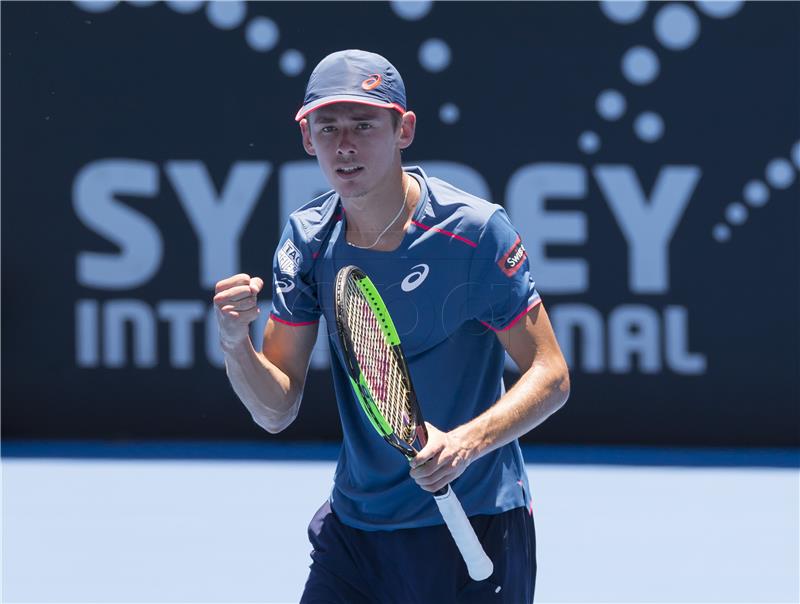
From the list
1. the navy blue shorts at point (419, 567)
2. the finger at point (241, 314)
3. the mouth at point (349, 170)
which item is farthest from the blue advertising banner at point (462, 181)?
the finger at point (241, 314)

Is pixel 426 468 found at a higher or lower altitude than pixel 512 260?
lower

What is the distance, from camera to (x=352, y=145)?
2441 mm

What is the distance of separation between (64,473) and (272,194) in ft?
6.28

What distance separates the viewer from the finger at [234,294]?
231cm

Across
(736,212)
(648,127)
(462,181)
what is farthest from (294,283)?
(736,212)

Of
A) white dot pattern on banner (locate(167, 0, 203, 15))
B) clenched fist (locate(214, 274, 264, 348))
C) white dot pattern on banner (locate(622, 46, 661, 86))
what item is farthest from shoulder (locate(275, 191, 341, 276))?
white dot pattern on banner (locate(167, 0, 203, 15))

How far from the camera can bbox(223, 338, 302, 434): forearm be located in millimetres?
2471

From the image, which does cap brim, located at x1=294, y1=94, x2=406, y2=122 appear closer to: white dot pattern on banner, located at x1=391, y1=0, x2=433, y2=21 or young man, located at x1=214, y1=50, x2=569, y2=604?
young man, located at x1=214, y1=50, x2=569, y2=604

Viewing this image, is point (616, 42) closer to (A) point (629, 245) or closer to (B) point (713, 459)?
(A) point (629, 245)

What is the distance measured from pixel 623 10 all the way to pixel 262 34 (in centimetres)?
202

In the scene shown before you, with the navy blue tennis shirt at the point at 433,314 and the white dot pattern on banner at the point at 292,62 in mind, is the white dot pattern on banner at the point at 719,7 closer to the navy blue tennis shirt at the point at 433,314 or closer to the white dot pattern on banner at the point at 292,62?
the white dot pattern on banner at the point at 292,62

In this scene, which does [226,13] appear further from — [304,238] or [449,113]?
[304,238]

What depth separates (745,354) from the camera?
7.01 metres

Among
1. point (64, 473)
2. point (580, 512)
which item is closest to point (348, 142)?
point (580, 512)
